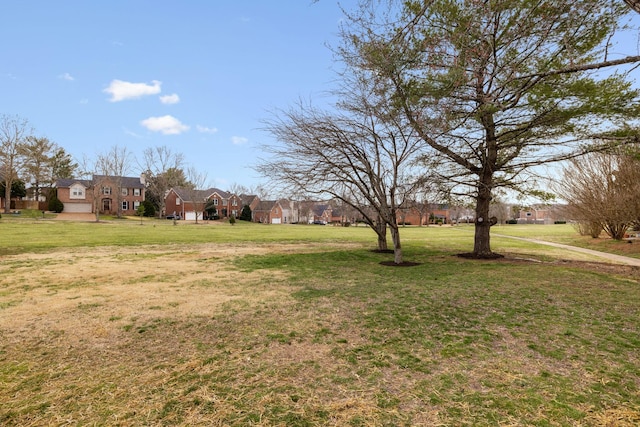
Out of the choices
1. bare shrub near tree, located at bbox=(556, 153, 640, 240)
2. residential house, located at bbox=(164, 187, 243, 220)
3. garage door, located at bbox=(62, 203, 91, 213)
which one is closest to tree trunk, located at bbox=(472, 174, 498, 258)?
bare shrub near tree, located at bbox=(556, 153, 640, 240)

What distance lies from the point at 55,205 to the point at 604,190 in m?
67.9

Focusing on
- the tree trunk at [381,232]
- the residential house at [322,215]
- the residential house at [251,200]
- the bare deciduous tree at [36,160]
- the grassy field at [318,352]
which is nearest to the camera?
the grassy field at [318,352]

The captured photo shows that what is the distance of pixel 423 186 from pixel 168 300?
986cm

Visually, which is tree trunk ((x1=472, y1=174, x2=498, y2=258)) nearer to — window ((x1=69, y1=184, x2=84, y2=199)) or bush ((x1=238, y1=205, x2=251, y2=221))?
bush ((x1=238, y1=205, x2=251, y2=221))

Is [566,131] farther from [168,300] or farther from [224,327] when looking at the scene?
[168,300]

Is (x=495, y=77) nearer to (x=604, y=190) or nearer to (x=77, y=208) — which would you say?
(x=604, y=190)

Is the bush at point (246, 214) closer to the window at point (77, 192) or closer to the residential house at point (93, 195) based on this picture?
the residential house at point (93, 195)

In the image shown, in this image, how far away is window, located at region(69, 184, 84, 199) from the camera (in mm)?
55812

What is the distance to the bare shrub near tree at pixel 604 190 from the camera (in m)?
16.9

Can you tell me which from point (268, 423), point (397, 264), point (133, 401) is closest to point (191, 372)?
point (133, 401)

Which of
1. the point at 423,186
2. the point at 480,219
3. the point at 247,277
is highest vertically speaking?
the point at 423,186

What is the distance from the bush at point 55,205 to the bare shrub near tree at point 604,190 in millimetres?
65776

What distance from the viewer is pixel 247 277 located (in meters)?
9.45

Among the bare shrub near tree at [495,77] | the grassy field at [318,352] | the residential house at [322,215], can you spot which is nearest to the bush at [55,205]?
the residential house at [322,215]
